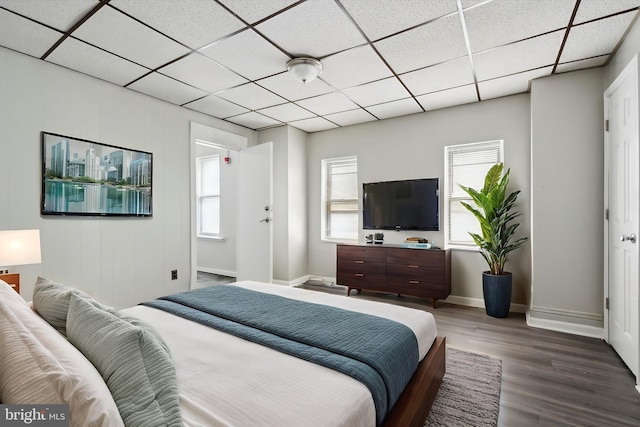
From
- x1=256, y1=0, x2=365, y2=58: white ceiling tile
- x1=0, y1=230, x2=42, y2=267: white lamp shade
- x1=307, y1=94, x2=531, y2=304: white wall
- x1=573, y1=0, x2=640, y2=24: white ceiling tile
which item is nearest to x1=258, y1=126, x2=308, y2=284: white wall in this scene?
x1=307, y1=94, x2=531, y2=304: white wall

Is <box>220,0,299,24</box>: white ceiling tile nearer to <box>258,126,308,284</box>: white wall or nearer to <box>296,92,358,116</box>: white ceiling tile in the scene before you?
<box>296,92,358,116</box>: white ceiling tile

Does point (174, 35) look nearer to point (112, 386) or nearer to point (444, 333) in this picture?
point (112, 386)

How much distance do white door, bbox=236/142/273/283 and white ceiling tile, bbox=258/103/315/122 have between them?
427 mm

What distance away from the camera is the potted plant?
11.2ft

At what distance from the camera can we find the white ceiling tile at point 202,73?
9.38 feet

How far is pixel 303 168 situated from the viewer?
532 cm

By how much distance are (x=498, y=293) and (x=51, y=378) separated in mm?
3730

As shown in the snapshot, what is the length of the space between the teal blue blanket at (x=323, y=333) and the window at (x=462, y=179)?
9.16ft

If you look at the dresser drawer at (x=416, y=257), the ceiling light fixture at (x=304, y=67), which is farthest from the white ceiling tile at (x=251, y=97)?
the dresser drawer at (x=416, y=257)

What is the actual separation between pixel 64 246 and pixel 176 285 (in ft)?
4.16

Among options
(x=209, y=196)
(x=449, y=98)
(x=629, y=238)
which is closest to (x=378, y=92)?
(x=449, y=98)

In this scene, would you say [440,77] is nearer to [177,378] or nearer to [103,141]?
[177,378]

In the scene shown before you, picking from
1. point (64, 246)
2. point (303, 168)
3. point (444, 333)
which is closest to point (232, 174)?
point (303, 168)

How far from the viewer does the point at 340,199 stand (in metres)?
5.14
